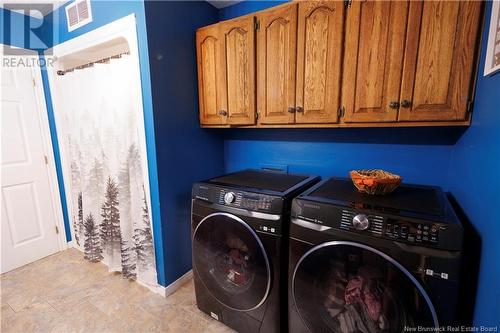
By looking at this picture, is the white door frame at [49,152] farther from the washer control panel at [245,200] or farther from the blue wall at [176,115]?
the washer control panel at [245,200]

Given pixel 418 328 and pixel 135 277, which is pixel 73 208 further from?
pixel 418 328

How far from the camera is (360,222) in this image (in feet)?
3.34

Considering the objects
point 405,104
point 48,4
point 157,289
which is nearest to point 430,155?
point 405,104

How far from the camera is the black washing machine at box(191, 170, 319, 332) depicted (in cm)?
129

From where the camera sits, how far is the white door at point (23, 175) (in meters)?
2.15

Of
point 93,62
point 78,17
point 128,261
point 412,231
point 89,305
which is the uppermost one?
point 78,17

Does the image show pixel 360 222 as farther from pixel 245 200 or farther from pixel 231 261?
pixel 231 261

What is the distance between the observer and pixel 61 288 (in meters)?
1.99

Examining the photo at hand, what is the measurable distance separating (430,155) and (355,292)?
40.3 inches

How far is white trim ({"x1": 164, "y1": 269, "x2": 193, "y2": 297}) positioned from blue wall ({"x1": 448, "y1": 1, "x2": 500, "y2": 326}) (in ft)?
6.16

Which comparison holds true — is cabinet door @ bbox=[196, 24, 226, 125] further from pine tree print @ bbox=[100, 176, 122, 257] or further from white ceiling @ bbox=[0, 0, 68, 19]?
white ceiling @ bbox=[0, 0, 68, 19]

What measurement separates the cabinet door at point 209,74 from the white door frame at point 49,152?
1718mm

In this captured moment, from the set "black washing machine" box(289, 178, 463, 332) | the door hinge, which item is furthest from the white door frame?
the door hinge

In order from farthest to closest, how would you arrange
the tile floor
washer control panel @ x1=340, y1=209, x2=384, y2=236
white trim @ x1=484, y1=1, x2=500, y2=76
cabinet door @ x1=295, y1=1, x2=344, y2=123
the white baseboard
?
the white baseboard, the tile floor, cabinet door @ x1=295, y1=1, x2=344, y2=123, washer control panel @ x1=340, y1=209, x2=384, y2=236, white trim @ x1=484, y1=1, x2=500, y2=76
